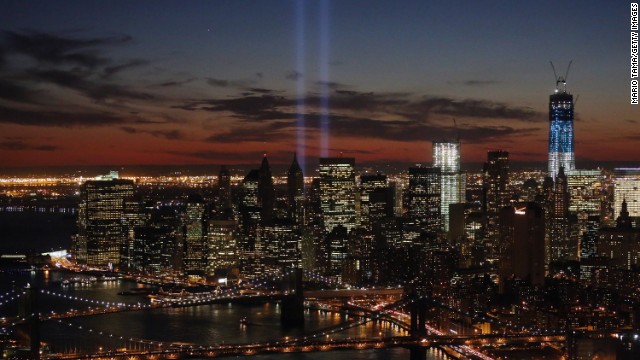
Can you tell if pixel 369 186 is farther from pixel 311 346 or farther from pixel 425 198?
pixel 311 346

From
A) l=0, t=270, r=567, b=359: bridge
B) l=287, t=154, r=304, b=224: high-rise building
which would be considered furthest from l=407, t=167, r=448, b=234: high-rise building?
l=0, t=270, r=567, b=359: bridge

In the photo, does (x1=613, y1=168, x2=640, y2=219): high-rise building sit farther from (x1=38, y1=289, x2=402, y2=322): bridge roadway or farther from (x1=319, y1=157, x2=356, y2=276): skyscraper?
(x1=38, y1=289, x2=402, y2=322): bridge roadway

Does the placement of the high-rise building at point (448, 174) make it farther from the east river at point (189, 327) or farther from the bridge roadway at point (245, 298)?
the east river at point (189, 327)

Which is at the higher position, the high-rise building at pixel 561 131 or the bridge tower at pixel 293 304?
the high-rise building at pixel 561 131

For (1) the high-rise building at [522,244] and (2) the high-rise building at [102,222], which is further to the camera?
(2) the high-rise building at [102,222]

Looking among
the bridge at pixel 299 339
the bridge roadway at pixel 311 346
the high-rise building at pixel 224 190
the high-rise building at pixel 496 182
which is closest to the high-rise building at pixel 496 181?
the high-rise building at pixel 496 182

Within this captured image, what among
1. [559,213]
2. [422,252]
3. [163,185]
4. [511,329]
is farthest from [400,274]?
[163,185]
